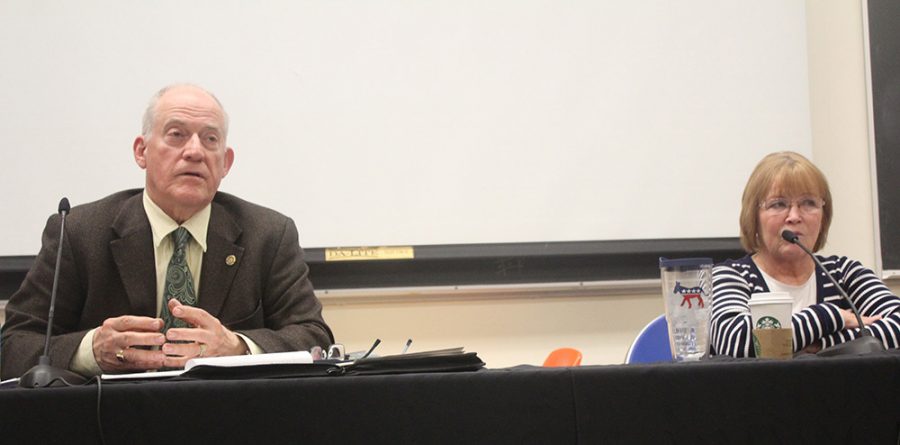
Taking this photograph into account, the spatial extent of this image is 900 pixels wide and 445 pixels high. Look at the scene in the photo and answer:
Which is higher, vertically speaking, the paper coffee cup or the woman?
the woman

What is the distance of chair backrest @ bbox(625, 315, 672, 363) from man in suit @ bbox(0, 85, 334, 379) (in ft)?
2.64

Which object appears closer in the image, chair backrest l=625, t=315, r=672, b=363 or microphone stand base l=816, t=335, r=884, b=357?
microphone stand base l=816, t=335, r=884, b=357

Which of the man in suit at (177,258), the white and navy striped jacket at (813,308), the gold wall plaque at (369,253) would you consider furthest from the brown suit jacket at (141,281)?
the white and navy striped jacket at (813,308)

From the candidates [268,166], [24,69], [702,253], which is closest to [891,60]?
[702,253]

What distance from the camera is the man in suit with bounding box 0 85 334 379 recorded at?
2.09 m

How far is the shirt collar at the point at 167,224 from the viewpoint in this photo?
85.4 inches

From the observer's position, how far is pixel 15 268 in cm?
289

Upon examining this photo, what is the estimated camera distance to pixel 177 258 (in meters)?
2.16

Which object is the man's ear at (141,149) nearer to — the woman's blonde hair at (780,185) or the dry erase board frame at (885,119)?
the woman's blonde hair at (780,185)

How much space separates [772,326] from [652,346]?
31.0 inches

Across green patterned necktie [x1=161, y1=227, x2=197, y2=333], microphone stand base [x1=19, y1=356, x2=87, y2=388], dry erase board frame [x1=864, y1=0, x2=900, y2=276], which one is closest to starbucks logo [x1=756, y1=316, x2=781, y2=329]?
microphone stand base [x1=19, y1=356, x2=87, y2=388]

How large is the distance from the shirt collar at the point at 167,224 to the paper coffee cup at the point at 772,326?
1.28 meters

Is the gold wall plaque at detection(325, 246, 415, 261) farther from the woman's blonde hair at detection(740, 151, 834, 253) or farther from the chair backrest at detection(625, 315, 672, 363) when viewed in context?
the woman's blonde hair at detection(740, 151, 834, 253)

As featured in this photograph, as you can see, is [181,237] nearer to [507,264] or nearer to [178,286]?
[178,286]
